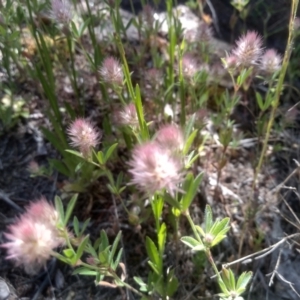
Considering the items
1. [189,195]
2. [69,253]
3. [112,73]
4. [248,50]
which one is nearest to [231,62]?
[248,50]

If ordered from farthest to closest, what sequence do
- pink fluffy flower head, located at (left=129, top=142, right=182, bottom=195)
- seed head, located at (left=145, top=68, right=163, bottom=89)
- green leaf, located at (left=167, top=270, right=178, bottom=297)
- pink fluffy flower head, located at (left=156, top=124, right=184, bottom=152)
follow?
seed head, located at (left=145, top=68, right=163, bottom=89), green leaf, located at (left=167, top=270, right=178, bottom=297), pink fluffy flower head, located at (left=156, top=124, right=184, bottom=152), pink fluffy flower head, located at (left=129, top=142, right=182, bottom=195)

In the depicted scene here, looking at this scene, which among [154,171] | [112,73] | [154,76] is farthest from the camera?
[154,76]

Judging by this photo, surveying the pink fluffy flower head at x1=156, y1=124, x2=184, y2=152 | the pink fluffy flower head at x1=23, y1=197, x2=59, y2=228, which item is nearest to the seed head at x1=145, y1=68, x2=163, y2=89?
the pink fluffy flower head at x1=156, y1=124, x2=184, y2=152

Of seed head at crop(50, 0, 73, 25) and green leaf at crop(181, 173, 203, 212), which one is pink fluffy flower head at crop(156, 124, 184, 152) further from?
seed head at crop(50, 0, 73, 25)

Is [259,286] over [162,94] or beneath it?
beneath

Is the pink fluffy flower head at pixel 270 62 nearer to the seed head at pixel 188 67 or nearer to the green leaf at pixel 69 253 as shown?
the seed head at pixel 188 67

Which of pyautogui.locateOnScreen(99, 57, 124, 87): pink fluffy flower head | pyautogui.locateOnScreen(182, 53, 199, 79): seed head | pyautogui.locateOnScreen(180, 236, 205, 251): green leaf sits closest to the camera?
pyautogui.locateOnScreen(180, 236, 205, 251): green leaf

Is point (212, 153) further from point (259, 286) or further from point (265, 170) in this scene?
point (259, 286)

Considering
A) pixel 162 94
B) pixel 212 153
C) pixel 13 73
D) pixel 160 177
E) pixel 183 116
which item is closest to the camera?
pixel 160 177

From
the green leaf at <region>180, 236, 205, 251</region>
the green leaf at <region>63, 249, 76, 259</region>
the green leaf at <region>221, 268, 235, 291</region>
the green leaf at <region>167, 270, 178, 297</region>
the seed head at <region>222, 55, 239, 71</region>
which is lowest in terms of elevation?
the green leaf at <region>167, 270, 178, 297</region>

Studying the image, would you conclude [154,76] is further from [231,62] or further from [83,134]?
[83,134]

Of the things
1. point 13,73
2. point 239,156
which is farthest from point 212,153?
point 13,73
